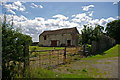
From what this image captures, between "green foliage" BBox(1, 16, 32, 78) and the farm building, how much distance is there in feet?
85.4

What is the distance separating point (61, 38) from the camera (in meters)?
31.3

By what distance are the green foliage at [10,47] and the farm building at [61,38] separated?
26020 mm

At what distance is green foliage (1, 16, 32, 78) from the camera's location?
124 inches

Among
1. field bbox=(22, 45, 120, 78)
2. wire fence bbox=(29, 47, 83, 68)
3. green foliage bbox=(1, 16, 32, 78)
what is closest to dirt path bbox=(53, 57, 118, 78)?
field bbox=(22, 45, 120, 78)

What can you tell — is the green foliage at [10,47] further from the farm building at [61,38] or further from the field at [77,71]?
the farm building at [61,38]

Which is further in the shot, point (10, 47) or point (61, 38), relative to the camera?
point (61, 38)

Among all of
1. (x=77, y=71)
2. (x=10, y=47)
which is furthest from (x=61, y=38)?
(x=10, y=47)

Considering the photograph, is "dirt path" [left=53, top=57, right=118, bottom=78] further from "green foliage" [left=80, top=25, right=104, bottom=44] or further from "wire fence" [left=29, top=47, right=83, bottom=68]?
"green foliage" [left=80, top=25, right=104, bottom=44]

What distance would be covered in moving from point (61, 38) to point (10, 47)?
28.2 m

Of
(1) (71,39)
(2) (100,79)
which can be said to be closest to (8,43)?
(2) (100,79)

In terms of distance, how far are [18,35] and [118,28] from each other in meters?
46.0

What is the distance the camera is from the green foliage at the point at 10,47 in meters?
3.16

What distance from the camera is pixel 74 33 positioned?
3097 centimetres

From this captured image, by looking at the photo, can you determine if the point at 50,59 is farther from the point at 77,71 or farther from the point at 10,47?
the point at 10,47
